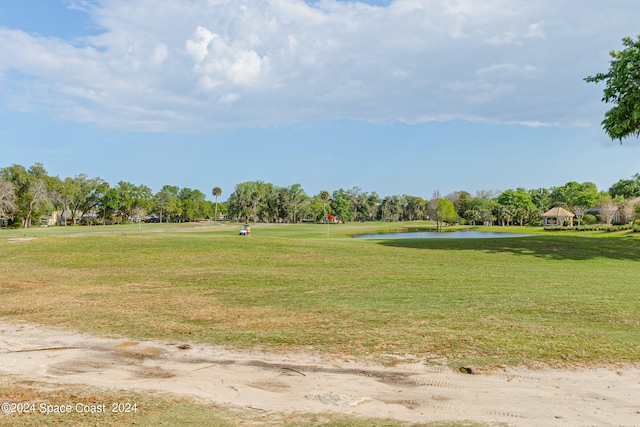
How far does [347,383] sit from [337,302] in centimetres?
662

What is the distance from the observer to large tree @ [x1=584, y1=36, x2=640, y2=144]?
27.5m

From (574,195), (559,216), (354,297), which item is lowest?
(354,297)

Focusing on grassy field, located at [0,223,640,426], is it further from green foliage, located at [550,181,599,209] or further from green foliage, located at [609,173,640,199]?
green foliage, located at [609,173,640,199]

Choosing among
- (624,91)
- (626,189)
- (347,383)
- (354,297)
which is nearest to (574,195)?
(626,189)

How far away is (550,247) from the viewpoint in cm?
2891

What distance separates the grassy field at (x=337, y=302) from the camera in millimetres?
8016

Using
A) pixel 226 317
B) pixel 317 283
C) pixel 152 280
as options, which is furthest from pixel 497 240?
pixel 226 317

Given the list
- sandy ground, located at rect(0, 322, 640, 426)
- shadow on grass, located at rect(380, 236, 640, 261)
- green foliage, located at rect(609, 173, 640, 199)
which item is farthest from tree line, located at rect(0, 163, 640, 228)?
sandy ground, located at rect(0, 322, 640, 426)

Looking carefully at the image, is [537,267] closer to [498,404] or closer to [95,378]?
[498,404]

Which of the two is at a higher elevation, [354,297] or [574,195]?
[574,195]

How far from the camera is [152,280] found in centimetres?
1930

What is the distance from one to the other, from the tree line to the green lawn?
72390mm

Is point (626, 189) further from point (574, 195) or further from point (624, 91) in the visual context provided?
point (624, 91)

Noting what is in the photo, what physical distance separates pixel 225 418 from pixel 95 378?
9.26 feet
